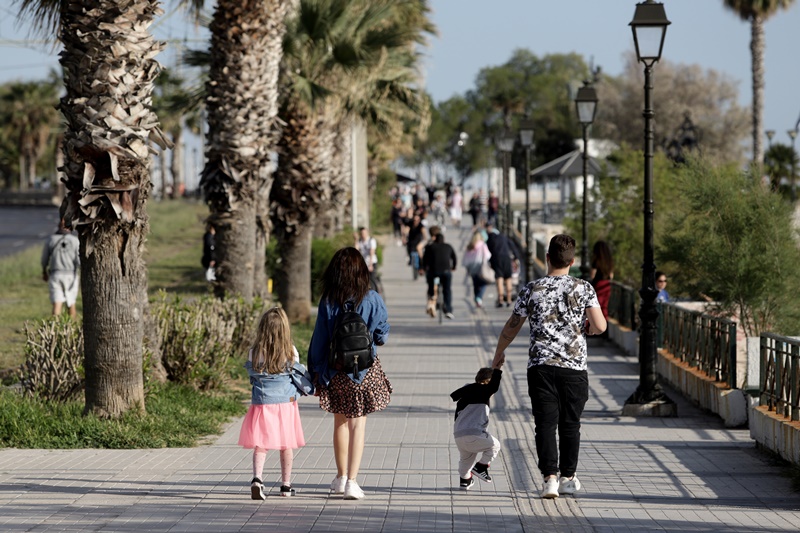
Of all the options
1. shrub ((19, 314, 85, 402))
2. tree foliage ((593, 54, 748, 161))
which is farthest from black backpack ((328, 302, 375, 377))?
tree foliage ((593, 54, 748, 161))

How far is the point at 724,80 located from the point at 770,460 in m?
68.2

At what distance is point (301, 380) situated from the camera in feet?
26.1

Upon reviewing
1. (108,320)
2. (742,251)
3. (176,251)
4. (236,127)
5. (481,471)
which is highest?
A: (236,127)

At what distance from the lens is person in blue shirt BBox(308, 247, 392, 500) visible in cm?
778

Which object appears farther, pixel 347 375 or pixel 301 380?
pixel 301 380

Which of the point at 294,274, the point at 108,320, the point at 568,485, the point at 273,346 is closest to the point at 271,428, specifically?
the point at 273,346

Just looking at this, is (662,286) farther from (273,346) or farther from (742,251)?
(273,346)

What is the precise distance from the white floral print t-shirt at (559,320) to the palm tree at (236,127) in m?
8.43

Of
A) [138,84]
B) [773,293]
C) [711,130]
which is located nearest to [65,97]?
[138,84]

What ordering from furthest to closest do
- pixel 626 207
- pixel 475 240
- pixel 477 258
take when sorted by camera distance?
1. pixel 626 207
2. pixel 475 240
3. pixel 477 258

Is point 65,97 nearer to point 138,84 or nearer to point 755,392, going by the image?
point 138,84

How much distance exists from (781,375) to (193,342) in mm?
5871

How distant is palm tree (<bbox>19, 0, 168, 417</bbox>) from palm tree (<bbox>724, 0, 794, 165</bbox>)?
4554cm

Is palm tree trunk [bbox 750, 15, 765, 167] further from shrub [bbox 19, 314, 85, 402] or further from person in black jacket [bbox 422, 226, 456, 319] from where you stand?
shrub [bbox 19, 314, 85, 402]
